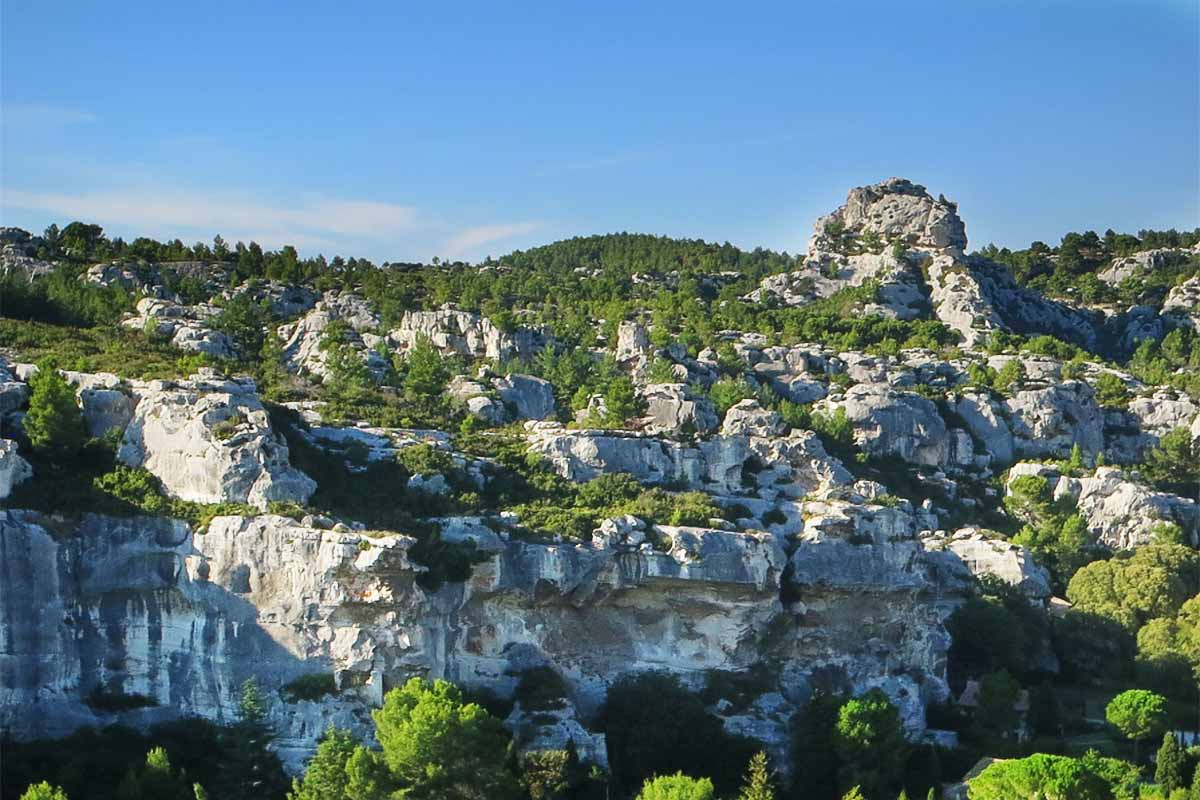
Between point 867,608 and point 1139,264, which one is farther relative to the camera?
point 1139,264

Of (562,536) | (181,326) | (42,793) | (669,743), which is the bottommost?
(669,743)

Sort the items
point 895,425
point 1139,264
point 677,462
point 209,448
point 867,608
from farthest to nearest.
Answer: point 1139,264, point 895,425, point 677,462, point 867,608, point 209,448

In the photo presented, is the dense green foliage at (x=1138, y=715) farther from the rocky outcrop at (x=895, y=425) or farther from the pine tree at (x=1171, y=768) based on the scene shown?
the rocky outcrop at (x=895, y=425)

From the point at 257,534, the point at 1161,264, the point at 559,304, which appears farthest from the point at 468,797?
the point at 1161,264

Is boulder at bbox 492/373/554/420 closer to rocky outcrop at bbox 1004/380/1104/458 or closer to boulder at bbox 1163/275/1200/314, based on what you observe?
rocky outcrop at bbox 1004/380/1104/458

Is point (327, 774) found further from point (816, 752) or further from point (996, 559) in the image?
point (996, 559)

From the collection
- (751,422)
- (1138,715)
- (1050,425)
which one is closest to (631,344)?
(751,422)
